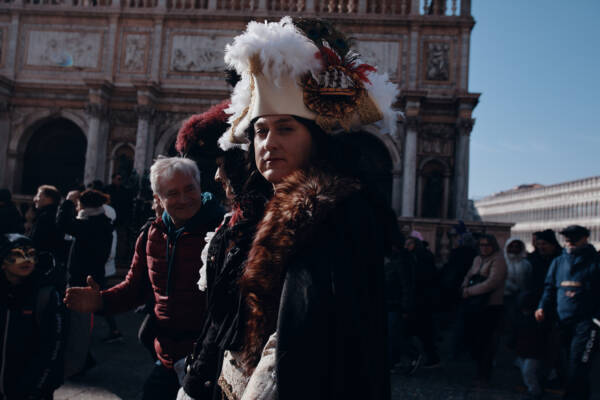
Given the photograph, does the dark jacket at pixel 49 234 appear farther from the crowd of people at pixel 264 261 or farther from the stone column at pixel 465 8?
the stone column at pixel 465 8

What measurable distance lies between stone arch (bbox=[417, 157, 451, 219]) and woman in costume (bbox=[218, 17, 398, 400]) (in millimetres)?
17011

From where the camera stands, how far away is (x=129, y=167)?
18703 millimetres

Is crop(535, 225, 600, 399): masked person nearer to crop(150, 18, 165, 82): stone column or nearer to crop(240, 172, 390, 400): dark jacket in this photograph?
crop(240, 172, 390, 400): dark jacket

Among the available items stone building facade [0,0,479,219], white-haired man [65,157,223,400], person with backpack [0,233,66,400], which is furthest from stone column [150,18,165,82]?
white-haired man [65,157,223,400]

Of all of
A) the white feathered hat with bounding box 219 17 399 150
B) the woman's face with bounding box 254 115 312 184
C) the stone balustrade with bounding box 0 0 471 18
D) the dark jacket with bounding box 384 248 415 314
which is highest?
the stone balustrade with bounding box 0 0 471 18

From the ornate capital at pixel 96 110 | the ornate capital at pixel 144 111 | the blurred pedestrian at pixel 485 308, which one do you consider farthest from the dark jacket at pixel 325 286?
the ornate capital at pixel 96 110

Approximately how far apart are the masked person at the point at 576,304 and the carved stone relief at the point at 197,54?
1618 centimetres

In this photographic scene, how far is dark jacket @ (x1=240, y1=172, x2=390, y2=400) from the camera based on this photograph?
1.23 m

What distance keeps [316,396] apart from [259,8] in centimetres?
1951

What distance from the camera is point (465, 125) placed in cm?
1777

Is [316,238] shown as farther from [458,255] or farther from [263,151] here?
[458,255]

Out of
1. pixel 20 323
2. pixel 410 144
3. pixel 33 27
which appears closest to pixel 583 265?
pixel 20 323

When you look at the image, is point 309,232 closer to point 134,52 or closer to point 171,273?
point 171,273

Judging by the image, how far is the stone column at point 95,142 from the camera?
18406 millimetres
